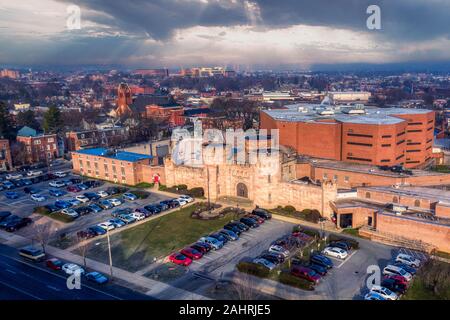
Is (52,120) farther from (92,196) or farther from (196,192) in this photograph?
(196,192)

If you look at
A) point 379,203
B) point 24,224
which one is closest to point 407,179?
point 379,203

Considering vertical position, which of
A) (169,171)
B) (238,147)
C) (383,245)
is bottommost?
(383,245)

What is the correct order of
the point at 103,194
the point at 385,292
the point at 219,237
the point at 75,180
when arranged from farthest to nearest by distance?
the point at 75,180, the point at 103,194, the point at 219,237, the point at 385,292

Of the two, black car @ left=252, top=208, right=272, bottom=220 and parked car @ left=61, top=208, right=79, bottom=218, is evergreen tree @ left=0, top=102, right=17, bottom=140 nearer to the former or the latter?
parked car @ left=61, top=208, right=79, bottom=218

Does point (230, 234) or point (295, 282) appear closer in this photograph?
point (295, 282)

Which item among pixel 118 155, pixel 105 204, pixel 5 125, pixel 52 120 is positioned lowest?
pixel 105 204

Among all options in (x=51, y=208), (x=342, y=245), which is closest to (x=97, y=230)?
(x=51, y=208)

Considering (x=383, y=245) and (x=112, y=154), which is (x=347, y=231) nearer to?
(x=383, y=245)
